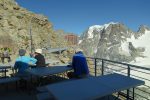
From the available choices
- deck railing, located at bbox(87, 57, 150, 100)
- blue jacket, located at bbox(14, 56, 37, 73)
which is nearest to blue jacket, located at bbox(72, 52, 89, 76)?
deck railing, located at bbox(87, 57, 150, 100)

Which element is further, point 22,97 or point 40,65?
point 40,65

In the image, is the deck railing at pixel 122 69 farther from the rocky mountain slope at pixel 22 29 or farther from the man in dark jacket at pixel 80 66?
the rocky mountain slope at pixel 22 29

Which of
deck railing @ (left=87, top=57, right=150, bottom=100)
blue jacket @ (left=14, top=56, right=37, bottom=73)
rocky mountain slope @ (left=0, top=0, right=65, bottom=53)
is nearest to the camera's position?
deck railing @ (left=87, top=57, right=150, bottom=100)

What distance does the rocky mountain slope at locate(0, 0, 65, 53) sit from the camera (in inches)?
927

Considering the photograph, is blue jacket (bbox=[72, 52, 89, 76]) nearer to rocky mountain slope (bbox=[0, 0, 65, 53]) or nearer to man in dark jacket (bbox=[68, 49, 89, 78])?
man in dark jacket (bbox=[68, 49, 89, 78])

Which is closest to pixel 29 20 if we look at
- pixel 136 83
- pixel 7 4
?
pixel 7 4

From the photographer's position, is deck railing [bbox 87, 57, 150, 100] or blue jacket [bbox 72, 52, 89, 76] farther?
blue jacket [bbox 72, 52, 89, 76]

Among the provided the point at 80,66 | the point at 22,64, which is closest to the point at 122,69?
the point at 80,66

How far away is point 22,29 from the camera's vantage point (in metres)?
27.2

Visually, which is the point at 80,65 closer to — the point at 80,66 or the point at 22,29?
the point at 80,66

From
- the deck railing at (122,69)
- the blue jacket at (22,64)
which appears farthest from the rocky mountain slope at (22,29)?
the blue jacket at (22,64)

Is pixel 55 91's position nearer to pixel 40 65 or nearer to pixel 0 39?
pixel 40 65

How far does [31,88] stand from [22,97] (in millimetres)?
809

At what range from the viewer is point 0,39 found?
2161cm
